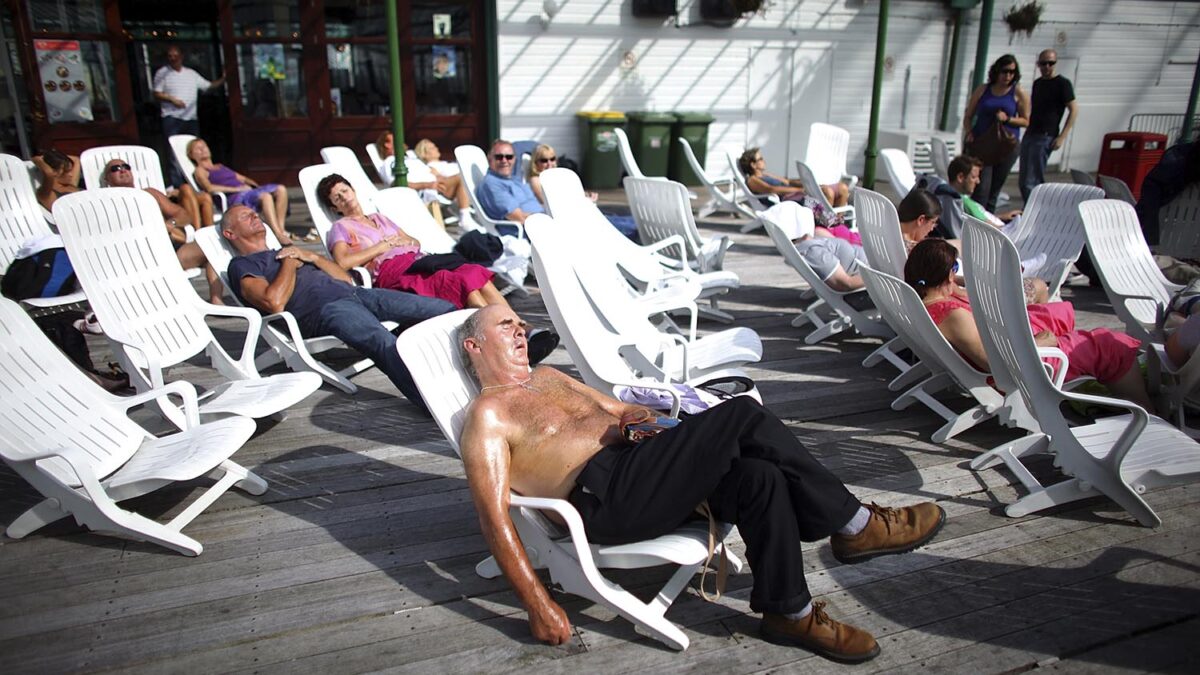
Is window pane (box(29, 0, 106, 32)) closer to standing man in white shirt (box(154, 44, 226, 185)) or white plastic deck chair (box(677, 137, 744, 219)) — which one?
standing man in white shirt (box(154, 44, 226, 185))

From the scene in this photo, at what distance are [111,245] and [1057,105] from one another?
8759 millimetres

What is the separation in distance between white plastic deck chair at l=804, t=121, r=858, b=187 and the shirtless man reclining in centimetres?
733

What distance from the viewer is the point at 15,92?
368 inches

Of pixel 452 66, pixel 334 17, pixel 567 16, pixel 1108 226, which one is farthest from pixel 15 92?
pixel 1108 226

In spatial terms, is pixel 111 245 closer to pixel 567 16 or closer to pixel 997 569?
pixel 997 569

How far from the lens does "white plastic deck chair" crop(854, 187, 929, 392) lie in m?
4.68

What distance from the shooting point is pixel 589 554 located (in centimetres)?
241

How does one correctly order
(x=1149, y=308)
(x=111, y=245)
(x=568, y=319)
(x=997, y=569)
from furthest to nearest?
(x=1149, y=308) → (x=111, y=245) → (x=568, y=319) → (x=997, y=569)

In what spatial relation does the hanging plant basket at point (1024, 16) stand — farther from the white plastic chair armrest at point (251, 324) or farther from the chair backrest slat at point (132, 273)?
the chair backrest slat at point (132, 273)

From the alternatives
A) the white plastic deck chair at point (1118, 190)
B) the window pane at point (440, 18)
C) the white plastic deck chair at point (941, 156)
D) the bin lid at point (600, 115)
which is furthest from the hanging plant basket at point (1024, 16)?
the window pane at point (440, 18)

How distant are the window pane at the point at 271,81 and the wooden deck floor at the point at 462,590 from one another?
27.0ft

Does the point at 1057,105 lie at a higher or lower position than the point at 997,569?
higher

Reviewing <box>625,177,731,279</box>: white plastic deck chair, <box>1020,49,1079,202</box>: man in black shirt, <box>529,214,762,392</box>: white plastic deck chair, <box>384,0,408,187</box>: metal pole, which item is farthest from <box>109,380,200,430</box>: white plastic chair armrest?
<box>1020,49,1079,202</box>: man in black shirt

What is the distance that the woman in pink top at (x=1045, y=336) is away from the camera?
12.3ft
